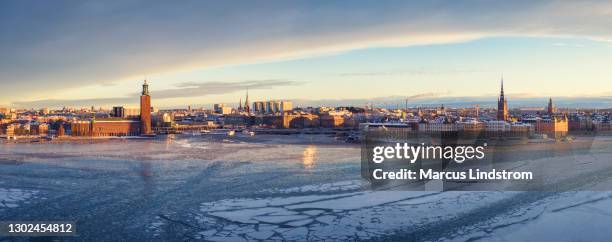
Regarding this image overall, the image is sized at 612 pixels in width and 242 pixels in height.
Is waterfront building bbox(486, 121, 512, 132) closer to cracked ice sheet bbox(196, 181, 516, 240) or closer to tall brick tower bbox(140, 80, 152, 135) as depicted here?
tall brick tower bbox(140, 80, 152, 135)

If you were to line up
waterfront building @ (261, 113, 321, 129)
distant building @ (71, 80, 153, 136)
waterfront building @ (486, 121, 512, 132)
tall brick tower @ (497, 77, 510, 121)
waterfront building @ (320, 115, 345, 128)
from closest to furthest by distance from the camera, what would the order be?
waterfront building @ (486, 121, 512, 132) < distant building @ (71, 80, 153, 136) < tall brick tower @ (497, 77, 510, 121) < waterfront building @ (261, 113, 321, 129) < waterfront building @ (320, 115, 345, 128)

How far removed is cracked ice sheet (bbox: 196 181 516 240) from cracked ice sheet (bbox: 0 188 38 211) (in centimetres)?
298

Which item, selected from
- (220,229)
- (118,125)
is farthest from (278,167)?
(118,125)

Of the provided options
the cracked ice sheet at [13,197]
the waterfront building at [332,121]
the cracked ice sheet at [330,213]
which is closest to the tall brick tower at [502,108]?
the waterfront building at [332,121]

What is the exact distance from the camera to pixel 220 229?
679 cm

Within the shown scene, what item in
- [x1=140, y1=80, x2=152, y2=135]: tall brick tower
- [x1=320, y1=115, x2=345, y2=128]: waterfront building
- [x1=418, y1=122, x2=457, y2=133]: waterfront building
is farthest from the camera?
[x1=320, y1=115, x2=345, y2=128]: waterfront building

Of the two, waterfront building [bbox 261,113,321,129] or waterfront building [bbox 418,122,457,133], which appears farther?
waterfront building [bbox 261,113,321,129]

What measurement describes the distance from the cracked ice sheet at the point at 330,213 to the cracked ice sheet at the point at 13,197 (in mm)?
2975

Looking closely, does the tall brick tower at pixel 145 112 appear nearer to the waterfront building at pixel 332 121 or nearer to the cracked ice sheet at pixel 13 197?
the waterfront building at pixel 332 121

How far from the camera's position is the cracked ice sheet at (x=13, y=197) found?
8.45 metres

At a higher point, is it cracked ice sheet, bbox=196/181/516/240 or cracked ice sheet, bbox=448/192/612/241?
cracked ice sheet, bbox=196/181/516/240

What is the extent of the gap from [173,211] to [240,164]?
664 cm

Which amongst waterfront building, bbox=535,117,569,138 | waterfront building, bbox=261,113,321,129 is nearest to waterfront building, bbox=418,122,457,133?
waterfront building, bbox=535,117,569,138

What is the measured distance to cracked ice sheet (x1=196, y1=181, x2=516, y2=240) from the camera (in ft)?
21.8
